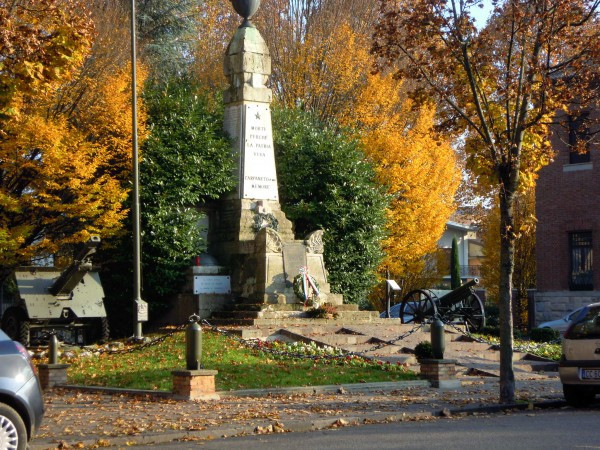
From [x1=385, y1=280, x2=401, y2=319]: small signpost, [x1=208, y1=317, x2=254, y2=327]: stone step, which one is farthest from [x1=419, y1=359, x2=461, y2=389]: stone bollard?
[x1=385, y1=280, x2=401, y2=319]: small signpost

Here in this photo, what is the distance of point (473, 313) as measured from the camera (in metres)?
28.8

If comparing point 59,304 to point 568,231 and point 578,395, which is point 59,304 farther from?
point 568,231

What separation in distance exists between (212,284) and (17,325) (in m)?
5.08

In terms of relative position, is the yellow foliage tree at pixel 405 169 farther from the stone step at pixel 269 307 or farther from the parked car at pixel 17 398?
the parked car at pixel 17 398

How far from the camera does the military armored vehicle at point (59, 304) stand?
24.7 metres

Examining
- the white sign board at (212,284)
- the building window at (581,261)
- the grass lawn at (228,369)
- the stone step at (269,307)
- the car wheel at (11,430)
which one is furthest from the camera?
the building window at (581,261)

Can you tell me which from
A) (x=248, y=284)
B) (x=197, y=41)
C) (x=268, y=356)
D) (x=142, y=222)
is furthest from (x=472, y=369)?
(x=197, y=41)

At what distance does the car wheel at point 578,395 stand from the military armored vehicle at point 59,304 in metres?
12.6

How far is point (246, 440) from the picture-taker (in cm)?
1191

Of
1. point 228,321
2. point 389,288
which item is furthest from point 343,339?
point 389,288

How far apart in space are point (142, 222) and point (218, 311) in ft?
11.6

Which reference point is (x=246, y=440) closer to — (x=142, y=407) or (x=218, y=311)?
(x=142, y=407)

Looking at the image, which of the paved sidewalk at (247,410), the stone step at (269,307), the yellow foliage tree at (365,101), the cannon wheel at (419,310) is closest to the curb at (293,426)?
the paved sidewalk at (247,410)

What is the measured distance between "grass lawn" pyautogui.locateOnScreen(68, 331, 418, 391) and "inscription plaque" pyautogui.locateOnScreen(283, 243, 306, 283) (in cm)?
483
